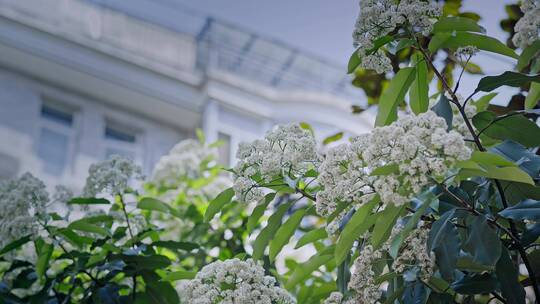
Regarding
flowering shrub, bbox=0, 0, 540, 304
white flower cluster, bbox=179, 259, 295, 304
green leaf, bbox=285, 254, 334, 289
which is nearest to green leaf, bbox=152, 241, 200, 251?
flowering shrub, bbox=0, 0, 540, 304

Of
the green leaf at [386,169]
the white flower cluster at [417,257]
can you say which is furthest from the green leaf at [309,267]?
the green leaf at [386,169]

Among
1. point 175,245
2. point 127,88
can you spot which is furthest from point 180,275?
point 127,88

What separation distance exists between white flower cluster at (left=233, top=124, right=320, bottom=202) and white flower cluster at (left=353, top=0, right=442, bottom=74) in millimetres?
188

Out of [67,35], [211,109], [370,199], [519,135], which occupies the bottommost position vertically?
[370,199]

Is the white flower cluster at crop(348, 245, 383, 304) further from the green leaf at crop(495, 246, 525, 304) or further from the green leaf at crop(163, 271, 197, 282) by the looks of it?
the green leaf at crop(163, 271, 197, 282)

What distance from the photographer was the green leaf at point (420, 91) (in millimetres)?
1217

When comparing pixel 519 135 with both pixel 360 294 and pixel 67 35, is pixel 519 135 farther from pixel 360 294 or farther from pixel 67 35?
pixel 67 35

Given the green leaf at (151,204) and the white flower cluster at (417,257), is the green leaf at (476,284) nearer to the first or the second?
the white flower cluster at (417,257)

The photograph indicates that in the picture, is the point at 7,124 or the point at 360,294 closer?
the point at 360,294

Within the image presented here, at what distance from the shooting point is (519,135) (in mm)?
1117

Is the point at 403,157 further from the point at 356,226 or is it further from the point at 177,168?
the point at 177,168

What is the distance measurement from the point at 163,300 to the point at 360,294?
2.00ft

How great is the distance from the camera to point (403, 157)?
883 millimetres

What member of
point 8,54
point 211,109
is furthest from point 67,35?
point 211,109
